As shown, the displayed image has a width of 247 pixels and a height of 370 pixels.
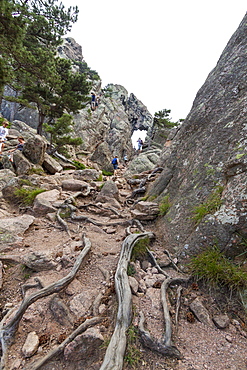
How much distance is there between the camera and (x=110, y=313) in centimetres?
315

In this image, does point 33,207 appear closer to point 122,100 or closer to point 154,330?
point 154,330

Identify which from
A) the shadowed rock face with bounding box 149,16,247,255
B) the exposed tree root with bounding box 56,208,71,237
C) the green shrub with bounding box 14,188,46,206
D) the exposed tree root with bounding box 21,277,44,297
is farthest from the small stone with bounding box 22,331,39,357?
the green shrub with bounding box 14,188,46,206

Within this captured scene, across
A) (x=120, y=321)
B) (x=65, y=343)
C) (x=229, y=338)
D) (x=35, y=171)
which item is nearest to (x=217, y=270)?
(x=229, y=338)

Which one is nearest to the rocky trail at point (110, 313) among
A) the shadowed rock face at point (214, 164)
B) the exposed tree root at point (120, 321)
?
the exposed tree root at point (120, 321)

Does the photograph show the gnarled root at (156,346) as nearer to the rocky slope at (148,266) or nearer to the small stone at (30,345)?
the rocky slope at (148,266)

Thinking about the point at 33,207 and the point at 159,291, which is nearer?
the point at 159,291

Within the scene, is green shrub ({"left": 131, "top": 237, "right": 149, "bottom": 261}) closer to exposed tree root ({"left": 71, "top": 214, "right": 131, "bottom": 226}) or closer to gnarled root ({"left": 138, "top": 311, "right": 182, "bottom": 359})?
gnarled root ({"left": 138, "top": 311, "right": 182, "bottom": 359})

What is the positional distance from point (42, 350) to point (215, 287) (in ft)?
11.0

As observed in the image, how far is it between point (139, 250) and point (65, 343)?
2.77m

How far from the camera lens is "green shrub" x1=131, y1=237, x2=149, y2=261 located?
479 centimetres

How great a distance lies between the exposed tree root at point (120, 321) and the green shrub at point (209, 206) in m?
2.20

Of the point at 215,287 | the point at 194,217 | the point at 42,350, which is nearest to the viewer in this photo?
the point at 42,350

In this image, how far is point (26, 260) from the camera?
4.35 meters

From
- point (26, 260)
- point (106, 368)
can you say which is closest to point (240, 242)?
point (106, 368)
